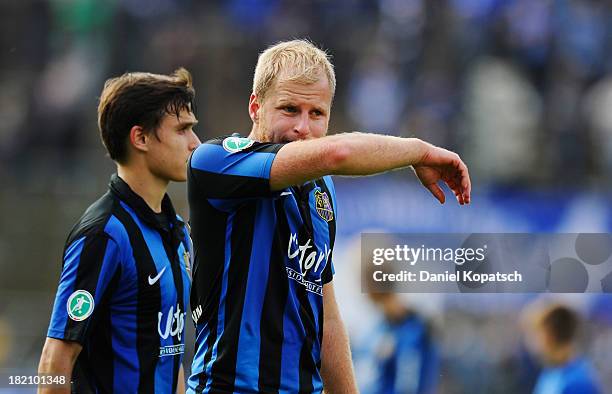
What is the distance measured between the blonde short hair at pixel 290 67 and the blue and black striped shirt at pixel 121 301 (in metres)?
1.22

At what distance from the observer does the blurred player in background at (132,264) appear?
14.6ft

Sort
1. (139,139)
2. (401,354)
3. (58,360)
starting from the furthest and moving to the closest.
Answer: (401,354)
(139,139)
(58,360)

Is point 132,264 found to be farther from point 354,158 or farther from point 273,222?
point 354,158

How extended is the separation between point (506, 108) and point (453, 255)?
7.06 m

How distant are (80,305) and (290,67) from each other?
4.83 ft

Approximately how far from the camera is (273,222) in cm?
358

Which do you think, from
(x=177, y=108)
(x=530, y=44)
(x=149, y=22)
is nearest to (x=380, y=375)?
(x=177, y=108)

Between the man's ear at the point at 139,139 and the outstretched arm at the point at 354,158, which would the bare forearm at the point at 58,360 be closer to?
the man's ear at the point at 139,139

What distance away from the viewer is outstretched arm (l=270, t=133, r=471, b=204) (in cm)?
325

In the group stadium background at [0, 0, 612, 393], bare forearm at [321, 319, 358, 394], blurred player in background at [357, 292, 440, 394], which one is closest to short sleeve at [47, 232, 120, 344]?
bare forearm at [321, 319, 358, 394]

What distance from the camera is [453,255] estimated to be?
18.1 ft

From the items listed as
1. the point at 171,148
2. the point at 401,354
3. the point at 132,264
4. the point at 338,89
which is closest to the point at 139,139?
the point at 171,148

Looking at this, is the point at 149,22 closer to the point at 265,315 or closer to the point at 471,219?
the point at 471,219
